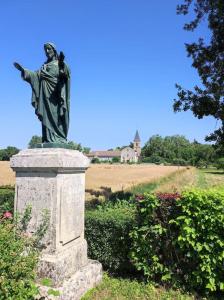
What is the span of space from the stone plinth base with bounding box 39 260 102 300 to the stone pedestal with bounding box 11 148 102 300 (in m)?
0.01

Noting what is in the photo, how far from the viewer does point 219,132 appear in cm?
1025

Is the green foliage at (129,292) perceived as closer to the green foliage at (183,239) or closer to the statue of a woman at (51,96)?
the green foliage at (183,239)

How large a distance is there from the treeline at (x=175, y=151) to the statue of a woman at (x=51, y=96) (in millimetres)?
102474

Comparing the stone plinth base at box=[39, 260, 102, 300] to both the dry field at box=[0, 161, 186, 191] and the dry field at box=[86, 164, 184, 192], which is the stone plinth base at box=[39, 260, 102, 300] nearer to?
the dry field at box=[86, 164, 184, 192]

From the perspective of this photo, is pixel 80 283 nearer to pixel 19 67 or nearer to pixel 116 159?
pixel 19 67

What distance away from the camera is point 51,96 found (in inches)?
213

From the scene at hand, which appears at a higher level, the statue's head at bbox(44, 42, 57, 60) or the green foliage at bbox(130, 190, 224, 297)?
the statue's head at bbox(44, 42, 57, 60)

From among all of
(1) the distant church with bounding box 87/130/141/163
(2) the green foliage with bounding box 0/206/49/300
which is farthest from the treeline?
(2) the green foliage with bounding box 0/206/49/300

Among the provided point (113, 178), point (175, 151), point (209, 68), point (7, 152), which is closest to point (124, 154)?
point (175, 151)

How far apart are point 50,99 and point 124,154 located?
6321 inches

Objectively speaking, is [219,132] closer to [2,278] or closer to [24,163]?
[24,163]

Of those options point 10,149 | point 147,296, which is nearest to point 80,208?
point 147,296

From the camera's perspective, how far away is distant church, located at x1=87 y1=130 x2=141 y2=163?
163125mm

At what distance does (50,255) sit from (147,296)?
174cm
